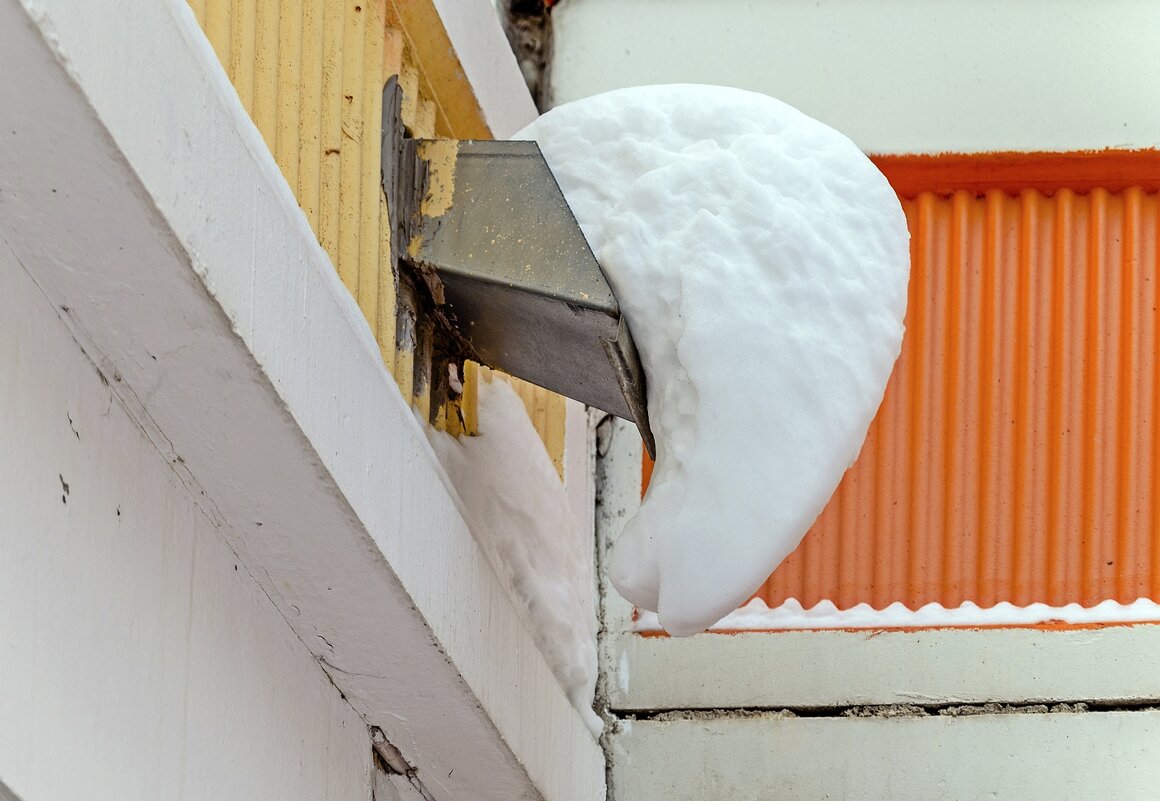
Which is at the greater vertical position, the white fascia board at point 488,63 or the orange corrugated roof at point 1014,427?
the white fascia board at point 488,63

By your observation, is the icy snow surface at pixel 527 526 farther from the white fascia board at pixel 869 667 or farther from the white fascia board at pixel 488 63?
the white fascia board at pixel 488 63

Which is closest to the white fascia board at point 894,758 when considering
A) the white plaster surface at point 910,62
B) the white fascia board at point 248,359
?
the white fascia board at point 248,359

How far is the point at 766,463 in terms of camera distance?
1266 mm

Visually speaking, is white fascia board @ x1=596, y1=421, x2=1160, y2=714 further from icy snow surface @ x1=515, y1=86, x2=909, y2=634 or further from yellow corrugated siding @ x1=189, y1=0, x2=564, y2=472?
icy snow surface @ x1=515, y1=86, x2=909, y2=634

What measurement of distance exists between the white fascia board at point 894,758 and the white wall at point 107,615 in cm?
80

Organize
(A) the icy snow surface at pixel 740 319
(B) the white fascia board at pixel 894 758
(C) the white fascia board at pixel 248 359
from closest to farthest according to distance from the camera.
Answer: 1. (C) the white fascia board at pixel 248 359
2. (A) the icy snow surface at pixel 740 319
3. (B) the white fascia board at pixel 894 758

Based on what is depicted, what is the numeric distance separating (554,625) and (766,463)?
1.84 ft

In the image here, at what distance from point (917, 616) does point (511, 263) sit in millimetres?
905

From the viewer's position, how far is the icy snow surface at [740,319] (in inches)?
50.0

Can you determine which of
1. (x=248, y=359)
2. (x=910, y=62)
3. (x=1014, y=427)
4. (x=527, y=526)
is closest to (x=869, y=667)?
(x=1014, y=427)

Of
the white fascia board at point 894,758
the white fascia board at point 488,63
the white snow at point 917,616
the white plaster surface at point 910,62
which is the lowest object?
the white fascia board at point 894,758

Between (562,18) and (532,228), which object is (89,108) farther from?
(562,18)

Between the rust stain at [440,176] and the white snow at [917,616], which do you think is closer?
the rust stain at [440,176]

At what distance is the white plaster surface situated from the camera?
6.84 ft
